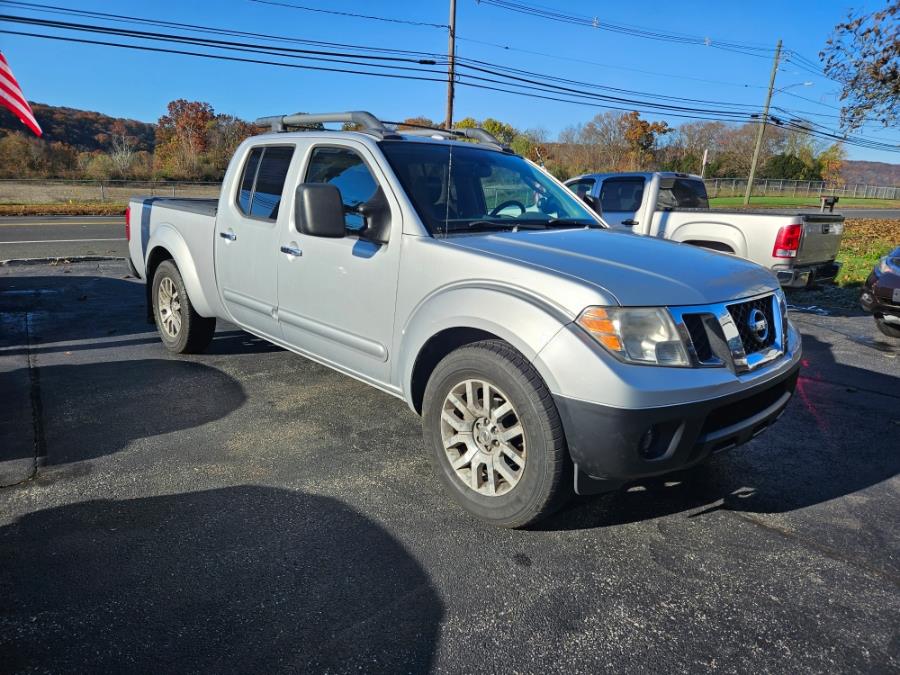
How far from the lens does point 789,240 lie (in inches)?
279

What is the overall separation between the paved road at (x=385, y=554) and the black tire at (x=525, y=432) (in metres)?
0.15

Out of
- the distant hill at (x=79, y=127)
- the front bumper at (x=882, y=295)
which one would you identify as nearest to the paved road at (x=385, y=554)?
the front bumper at (x=882, y=295)

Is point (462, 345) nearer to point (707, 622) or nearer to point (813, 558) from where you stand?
point (707, 622)

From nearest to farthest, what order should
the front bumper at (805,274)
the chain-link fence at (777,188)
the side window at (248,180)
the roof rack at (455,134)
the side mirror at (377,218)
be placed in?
1. the side mirror at (377,218)
2. the roof rack at (455,134)
3. the side window at (248,180)
4. the front bumper at (805,274)
5. the chain-link fence at (777,188)

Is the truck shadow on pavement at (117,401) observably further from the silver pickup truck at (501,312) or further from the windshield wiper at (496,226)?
the windshield wiper at (496,226)

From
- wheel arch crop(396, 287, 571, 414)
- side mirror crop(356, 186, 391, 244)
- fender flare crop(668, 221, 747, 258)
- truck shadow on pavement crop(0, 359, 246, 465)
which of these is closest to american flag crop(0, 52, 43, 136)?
truck shadow on pavement crop(0, 359, 246, 465)

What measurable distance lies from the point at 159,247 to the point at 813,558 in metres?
5.47

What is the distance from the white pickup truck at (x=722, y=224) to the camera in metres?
7.14

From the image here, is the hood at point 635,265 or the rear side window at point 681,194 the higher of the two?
the rear side window at point 681,194

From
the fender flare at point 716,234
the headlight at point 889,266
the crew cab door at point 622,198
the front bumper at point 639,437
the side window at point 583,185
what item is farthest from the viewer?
the side window at point 583,185

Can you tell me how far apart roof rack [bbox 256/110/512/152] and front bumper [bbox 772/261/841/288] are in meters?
4.23

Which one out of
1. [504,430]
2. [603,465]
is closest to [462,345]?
[504,430]

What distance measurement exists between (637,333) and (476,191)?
1.67m

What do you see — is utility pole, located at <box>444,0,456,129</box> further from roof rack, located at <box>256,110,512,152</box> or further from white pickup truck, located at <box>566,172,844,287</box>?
roof rack, located at <box>256,110,512,152</box>
